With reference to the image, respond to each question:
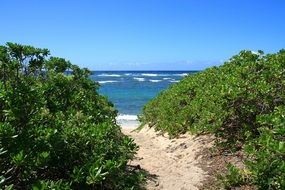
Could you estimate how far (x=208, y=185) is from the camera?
24.7 ft

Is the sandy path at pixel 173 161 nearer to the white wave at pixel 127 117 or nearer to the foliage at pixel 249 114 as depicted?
the foliage at pixel 249 114

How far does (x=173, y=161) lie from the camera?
957 centimetres

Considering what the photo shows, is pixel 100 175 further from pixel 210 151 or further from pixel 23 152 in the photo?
pixel 210 151

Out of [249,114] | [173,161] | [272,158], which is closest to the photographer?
[272,158]

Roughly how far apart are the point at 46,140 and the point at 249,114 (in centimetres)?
509

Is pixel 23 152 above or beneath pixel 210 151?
above

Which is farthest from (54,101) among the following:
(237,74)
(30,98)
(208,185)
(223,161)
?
(237,74)

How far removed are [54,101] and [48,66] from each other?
33.1 inches

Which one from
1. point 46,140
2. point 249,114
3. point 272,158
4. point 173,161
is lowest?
point 173,161

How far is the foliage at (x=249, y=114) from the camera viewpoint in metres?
5.96

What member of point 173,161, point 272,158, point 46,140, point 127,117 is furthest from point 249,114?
point 127,117

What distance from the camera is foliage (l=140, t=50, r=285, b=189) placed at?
235 inches

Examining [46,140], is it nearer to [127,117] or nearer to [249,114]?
[249,114]

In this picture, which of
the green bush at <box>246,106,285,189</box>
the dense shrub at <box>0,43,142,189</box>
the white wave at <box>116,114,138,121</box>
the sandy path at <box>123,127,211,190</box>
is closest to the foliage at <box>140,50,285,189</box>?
the green bush at <box>246,106,285,189</box>
